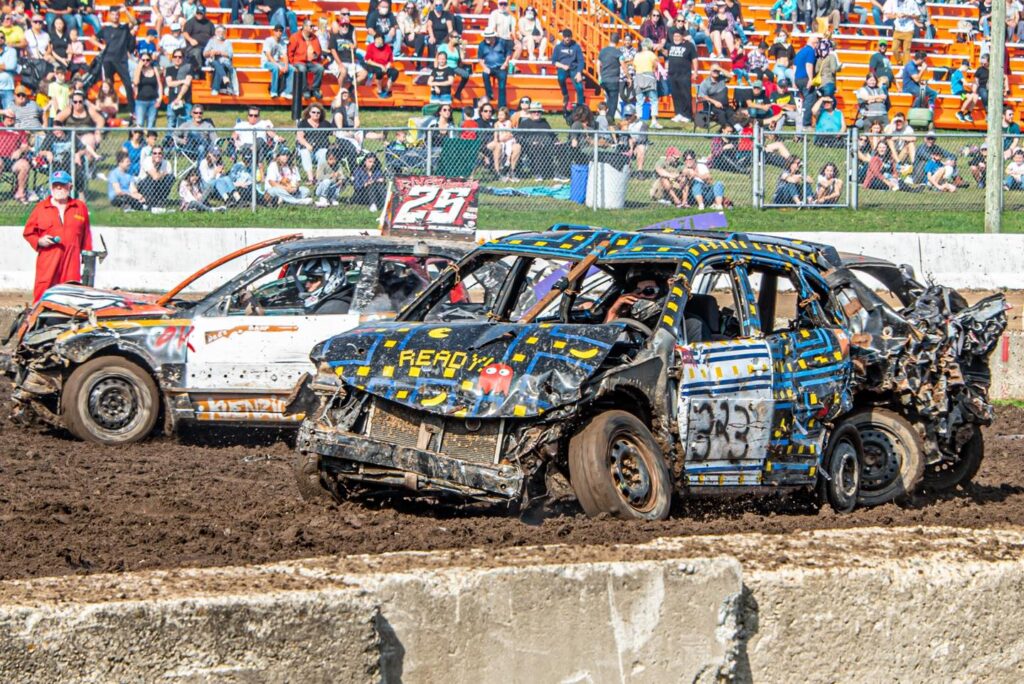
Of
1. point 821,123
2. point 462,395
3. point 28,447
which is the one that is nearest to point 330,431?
point 462,395

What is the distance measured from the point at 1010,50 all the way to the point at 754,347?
26405mm

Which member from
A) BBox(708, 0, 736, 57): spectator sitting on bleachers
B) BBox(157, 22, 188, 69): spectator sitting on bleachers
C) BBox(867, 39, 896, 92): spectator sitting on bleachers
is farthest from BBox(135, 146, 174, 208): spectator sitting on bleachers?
BBox(867, 39, 896, 92): spectator sitting on bleachers

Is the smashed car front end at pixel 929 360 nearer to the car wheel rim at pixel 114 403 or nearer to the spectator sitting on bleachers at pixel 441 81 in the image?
the car wheel rim at pixel 114 403

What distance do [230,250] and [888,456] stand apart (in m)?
12.7

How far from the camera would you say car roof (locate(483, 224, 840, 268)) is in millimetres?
8078

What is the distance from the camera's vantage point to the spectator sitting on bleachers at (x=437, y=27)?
27781 millimetres

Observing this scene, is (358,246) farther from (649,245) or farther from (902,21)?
(902,21)

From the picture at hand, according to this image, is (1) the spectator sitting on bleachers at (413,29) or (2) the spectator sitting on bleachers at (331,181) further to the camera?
(1) the spectator sitting on bleachers at (413,29)

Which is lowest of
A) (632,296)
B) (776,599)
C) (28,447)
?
(28,447)

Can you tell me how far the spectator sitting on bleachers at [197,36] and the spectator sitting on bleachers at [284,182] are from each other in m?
7.27

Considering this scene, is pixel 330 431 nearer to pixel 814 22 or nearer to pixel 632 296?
pixel 632 296

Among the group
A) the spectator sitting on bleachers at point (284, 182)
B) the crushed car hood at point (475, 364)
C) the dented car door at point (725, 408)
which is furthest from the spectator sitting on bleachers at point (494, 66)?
the crushed car hood at point (475, 364)

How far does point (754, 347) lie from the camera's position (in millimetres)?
7727

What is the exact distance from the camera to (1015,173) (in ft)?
70.5
